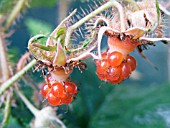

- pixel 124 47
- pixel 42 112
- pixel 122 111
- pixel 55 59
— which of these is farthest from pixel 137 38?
pixel 122 111

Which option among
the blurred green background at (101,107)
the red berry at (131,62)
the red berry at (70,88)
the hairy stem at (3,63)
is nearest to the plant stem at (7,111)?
the hairy stem at (3,63)

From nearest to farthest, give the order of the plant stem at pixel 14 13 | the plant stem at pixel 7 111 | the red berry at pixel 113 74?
the red berry at pixel 113 74 < the plant stem at pixel 7 111 < the plant stem at pixel 14 13

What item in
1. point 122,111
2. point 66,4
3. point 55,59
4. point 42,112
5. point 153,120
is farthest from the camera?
point 66,4

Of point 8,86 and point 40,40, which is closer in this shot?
point 40,40

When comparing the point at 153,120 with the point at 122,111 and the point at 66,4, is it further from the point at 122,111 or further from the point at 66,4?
the point at 66,4

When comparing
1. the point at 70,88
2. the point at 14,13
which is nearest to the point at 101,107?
the point at 14,13

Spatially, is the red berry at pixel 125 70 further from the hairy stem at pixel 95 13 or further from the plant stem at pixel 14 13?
the plant stem at pixel 14 13
